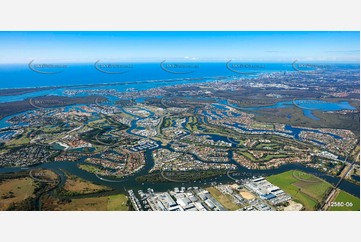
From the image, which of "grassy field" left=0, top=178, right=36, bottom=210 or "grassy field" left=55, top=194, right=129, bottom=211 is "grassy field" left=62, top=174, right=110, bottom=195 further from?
"grassy field" left=0, top=178, right=36, bottom=210

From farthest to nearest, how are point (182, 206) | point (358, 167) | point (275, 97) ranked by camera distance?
point (275, 97) → point (358, 167) → point (182, 206)

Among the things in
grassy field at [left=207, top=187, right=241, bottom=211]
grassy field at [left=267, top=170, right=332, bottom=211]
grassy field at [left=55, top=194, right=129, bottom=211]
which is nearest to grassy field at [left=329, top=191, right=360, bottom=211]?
grassy field at [left=267, top=170, right=332, bottom=211]

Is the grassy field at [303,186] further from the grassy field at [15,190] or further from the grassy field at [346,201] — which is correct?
the grassy field at [15,190]

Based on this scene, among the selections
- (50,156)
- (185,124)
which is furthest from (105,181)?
(185,124)

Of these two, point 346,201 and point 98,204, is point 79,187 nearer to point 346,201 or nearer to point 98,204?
point 98,204

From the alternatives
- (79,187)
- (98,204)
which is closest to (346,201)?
(98,204)

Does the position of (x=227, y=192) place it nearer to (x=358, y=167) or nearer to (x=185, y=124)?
(x=358, y=167)

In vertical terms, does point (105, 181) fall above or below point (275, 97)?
below
